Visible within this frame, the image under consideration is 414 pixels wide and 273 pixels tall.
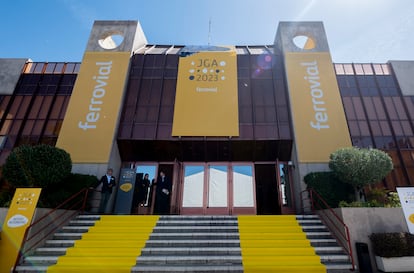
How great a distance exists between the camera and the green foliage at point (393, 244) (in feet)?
17.8

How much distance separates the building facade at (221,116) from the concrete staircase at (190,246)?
294 centimetres

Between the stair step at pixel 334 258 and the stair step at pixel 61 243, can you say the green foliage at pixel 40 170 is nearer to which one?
the stair step at pixel 61 243

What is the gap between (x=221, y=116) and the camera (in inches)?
438

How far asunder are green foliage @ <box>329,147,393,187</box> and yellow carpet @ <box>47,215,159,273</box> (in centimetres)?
719

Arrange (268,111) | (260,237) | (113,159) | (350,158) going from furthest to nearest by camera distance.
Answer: (268,111) → (113,159) → (350,158) → (260,237)

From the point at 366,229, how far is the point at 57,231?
9263mm

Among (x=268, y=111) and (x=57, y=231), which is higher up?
(x=268, y=111)

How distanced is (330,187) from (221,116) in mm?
5688

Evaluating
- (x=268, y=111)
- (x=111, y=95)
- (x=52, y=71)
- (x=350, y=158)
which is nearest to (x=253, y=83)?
(x=268, y=111)

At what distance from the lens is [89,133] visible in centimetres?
1077

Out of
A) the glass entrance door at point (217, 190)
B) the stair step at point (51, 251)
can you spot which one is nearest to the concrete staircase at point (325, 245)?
the glass entrance door at point (217, 190)

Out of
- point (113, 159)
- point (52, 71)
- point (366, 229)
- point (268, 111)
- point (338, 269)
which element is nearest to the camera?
point (338, 269)

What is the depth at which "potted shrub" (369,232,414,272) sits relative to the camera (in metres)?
5.36

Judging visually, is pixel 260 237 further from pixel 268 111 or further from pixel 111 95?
pixel 111 95
